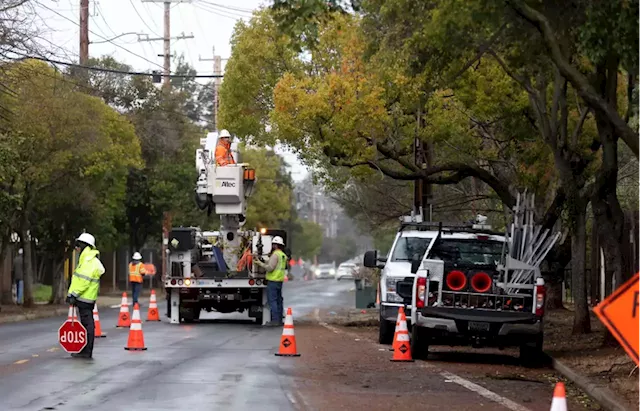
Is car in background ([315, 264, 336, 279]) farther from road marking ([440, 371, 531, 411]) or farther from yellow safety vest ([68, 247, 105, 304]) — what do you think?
road marking ([440, 371, 531, 411])

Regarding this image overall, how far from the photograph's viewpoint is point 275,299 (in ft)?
88.0

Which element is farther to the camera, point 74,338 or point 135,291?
point 135,291

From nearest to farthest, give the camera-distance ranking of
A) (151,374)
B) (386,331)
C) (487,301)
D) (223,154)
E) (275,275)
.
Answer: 1. (151,374)
2. (487,301)
3. (386,331)
4. (275,275)
5. (223,154)

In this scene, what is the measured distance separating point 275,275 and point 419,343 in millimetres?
8742

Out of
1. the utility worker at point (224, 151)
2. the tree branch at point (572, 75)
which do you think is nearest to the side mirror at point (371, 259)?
the utility worker at point (224, 151)

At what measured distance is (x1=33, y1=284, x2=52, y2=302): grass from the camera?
154ft

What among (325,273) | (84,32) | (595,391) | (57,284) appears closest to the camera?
(595,391)

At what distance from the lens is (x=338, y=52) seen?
2812 cm

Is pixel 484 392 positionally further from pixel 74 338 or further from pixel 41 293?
pixel 41 293

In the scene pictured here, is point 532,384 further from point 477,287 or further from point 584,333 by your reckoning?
point 584,333

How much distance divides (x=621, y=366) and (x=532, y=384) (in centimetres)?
159

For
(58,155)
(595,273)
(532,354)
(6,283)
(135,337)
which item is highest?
(58,155)

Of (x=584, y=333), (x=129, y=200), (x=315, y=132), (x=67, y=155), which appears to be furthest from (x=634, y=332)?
(x=129, y=200)

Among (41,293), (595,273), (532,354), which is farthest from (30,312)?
(532,354)
